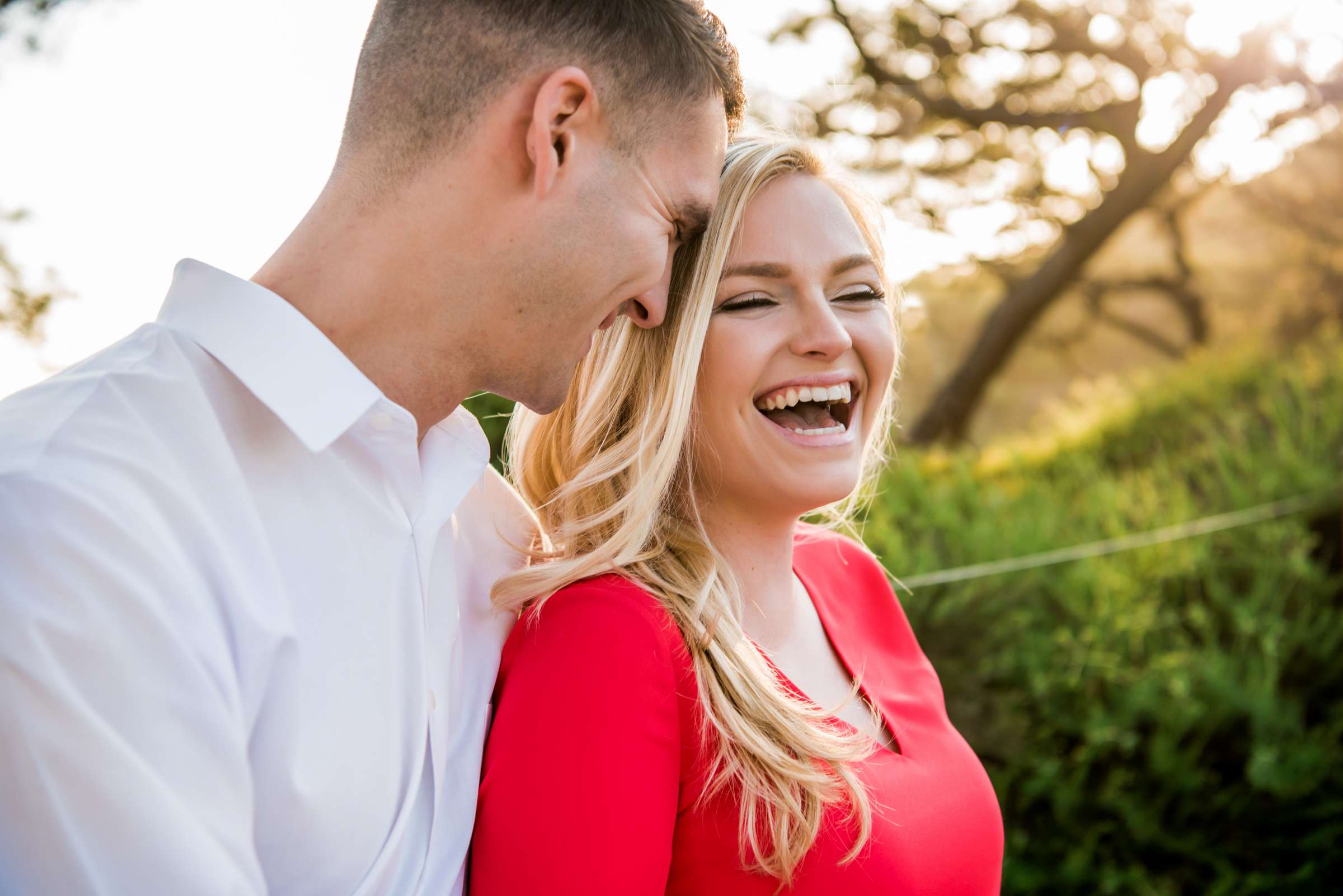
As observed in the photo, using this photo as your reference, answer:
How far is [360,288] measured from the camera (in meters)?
1.35

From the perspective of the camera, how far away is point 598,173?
1.46 metres

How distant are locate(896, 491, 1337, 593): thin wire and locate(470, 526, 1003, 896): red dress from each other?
1388mm

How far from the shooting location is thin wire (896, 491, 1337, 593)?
3217mm

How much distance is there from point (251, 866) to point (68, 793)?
19 cm

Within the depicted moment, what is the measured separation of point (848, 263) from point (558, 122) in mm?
631

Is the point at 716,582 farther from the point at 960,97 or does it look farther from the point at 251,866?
the point at 960,97

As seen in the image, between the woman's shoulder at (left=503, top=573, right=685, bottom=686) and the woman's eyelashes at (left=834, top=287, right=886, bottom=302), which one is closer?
the woman's shoulder at (left=503, top=573, right=685, bottom=686)

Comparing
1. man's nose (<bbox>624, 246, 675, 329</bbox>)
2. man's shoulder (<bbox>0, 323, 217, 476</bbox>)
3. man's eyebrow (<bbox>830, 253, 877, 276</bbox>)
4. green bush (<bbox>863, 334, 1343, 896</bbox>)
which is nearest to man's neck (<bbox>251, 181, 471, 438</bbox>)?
man's shoulder (<bbox>0, 323, 217, 476</bbox>)

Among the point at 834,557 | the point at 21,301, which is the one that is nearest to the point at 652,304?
the point at 834,557

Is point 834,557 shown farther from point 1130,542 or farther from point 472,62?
point 1130,542

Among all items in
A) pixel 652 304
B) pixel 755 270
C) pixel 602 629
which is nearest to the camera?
pixel 602 629

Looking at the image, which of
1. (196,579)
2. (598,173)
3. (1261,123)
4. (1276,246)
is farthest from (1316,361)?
(196,579)

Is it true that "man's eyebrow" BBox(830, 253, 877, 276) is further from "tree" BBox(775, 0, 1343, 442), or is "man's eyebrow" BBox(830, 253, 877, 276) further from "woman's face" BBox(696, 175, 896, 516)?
"tree" BBox(775, 0, 1343, 442)

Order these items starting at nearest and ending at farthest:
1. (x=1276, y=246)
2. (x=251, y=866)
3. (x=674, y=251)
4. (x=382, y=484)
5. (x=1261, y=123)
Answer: (x=251, y=866) → (x=382, y=484) → (x=674, y=251) → (x=1261, y=123) → (x=1276, y=246)
